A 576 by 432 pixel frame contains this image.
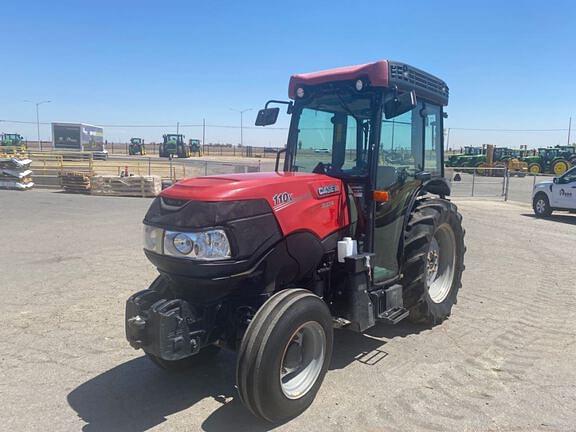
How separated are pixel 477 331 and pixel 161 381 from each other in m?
3.25

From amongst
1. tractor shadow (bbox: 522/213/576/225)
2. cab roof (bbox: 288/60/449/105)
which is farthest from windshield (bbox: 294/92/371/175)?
tractor shadow (bbox: 522/213/576/225)

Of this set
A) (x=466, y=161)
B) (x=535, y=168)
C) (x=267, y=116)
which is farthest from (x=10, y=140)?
(x=267, y=116)

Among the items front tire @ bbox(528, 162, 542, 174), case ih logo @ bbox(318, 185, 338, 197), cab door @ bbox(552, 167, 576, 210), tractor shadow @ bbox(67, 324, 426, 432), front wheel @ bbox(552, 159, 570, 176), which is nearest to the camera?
tractor shadow @ bbox(67, 324, 426, 432)

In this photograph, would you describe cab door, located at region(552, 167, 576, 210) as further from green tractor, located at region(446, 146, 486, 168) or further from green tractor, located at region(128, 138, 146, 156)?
green tractor, located at region(128, 138, 146, 156)

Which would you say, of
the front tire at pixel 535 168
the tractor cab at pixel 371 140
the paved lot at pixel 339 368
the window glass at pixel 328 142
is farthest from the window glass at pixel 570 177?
the front tire at pixel 535 168

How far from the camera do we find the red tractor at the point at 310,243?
3.19 m

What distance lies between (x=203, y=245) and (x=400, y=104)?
212cm

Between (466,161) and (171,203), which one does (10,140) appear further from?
(171,203)

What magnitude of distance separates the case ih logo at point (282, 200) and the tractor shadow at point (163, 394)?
149 cm

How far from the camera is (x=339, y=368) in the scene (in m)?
4.12

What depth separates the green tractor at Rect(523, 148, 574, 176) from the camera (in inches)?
1526

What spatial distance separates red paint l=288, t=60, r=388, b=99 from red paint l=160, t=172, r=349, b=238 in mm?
935

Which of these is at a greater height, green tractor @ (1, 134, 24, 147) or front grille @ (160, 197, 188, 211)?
green tractor @ (1, 134, 24, 147)

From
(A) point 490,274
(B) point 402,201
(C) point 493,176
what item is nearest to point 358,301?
(B) point 402,201
